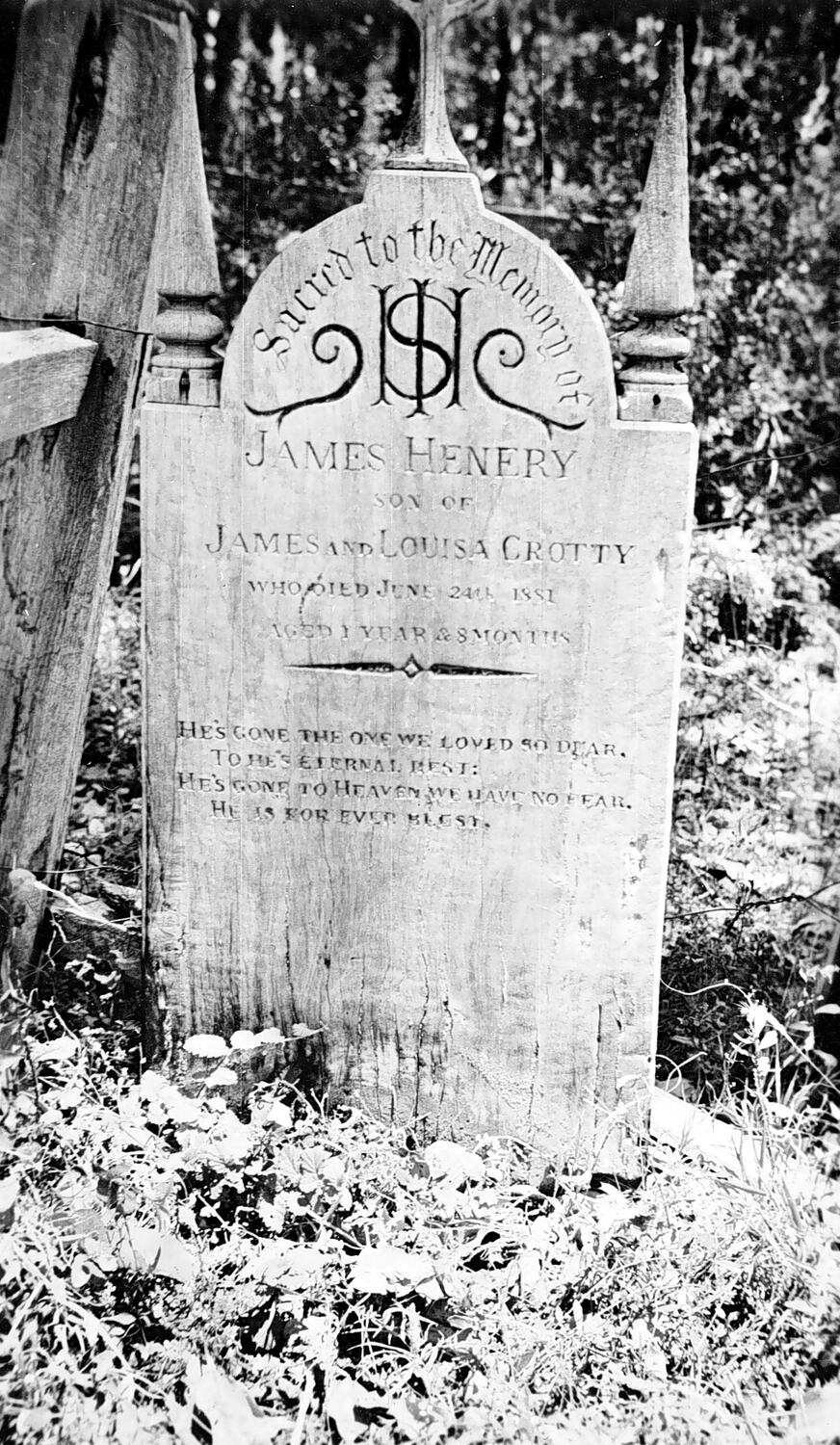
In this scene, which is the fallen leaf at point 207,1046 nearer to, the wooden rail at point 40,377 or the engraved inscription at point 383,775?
the engraved inscription at point 383,775

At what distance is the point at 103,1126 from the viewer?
2.63m

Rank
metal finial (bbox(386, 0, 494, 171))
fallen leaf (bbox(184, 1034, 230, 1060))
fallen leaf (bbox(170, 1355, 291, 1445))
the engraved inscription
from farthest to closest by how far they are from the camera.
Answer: fallen leaf (bbox(184, 1034, 230, 1060)), the engraved inscription, metal finial (bbox(386, 0, 494, 171)), fallen leaf (bbox(170, 1355, 291, 1445))

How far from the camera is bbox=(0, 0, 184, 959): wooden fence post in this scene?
273cm

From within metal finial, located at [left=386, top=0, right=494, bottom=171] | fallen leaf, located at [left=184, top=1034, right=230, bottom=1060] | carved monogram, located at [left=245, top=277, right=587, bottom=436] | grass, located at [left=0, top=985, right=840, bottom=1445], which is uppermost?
metal finial, located at [left=386, top=0, right=494, bottom=171]

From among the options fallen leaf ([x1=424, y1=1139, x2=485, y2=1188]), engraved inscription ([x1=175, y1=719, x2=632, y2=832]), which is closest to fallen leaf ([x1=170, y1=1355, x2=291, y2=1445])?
fallen leaf ([x1=424, y1=1139, x2=485, y2=1188])

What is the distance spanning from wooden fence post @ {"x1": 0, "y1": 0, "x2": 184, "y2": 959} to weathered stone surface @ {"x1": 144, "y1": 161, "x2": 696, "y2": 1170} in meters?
0.62

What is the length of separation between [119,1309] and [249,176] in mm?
2991

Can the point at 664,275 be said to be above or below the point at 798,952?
above

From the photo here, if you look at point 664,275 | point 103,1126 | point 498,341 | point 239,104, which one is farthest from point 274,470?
point 103,1126

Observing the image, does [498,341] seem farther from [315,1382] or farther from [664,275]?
[315,1382]

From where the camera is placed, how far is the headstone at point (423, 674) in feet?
8.01

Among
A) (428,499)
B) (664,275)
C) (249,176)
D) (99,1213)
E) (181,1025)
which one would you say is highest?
(249,176)

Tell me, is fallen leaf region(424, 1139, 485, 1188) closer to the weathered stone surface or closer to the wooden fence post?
the weathered stone surface

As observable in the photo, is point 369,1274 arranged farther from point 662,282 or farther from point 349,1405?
point 662,282
